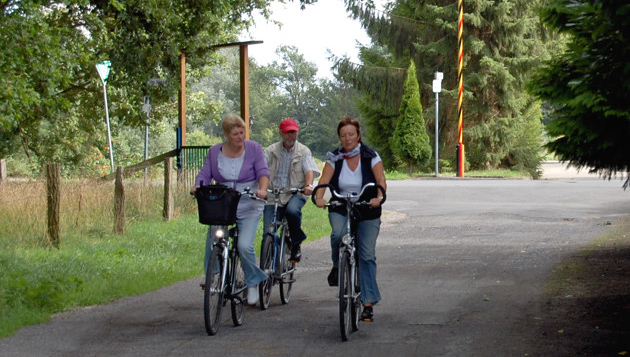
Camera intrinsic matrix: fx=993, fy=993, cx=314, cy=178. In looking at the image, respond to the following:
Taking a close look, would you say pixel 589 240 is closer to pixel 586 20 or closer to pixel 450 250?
pixel 450 250

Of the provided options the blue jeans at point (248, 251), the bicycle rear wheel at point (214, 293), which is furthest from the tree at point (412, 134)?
the bicycle rear wheel at point (214, 293)

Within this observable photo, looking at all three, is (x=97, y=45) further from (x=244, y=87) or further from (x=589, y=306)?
(x=589, y=306)

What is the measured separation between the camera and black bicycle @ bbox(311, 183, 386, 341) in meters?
7.32

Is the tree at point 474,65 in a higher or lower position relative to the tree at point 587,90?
higher

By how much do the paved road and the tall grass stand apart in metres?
0.47

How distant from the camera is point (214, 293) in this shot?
773 cm

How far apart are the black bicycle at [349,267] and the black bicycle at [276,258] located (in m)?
1.16

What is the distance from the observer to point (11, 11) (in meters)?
17.6

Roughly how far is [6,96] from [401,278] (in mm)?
8514

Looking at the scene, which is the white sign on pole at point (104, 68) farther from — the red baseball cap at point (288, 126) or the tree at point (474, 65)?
the tree at point (474, 65)

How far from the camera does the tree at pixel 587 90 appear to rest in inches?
296

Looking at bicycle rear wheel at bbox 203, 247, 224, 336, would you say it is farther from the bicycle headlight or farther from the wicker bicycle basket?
the wicker bicycle basket

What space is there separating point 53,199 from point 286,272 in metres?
5.09

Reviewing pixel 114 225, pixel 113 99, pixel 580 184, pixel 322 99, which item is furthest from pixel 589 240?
pixel 322 99
